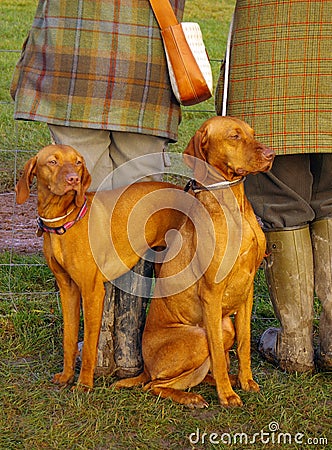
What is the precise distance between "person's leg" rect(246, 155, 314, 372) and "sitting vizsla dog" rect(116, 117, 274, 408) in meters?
0.29

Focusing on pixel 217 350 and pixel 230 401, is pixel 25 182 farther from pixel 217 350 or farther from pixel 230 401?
pixel 230 401

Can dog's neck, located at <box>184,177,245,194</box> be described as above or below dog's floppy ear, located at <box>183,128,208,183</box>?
below

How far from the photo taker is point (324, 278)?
3.74m

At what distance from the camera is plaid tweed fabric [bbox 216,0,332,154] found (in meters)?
3.45

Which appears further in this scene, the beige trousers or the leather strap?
the beige trousers

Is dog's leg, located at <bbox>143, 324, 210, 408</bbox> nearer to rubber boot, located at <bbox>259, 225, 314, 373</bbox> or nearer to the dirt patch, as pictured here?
rubber boot, located at <bbox>259, 225, 314, 373</bbox>

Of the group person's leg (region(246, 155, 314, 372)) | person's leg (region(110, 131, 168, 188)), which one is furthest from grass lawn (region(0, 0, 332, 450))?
person's leg (region(110, 131, 168, 188))

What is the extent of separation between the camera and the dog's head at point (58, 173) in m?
3.17

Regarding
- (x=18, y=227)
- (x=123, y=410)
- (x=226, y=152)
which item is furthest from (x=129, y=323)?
(x=18, y=227)

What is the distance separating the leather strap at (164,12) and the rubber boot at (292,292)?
1031 mm

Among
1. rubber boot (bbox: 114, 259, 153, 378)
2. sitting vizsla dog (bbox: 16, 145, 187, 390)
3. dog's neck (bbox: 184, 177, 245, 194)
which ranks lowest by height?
rubber boot (bbox: 114, 259, 153, 378)

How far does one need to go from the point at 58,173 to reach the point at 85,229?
0.28 metres

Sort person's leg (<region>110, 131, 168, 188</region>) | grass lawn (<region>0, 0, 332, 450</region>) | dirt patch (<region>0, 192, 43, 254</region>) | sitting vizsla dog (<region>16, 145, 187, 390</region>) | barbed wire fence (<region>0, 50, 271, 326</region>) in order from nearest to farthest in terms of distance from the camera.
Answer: grass lawn (<region>0, 0, 332, 450</region>)
sitting vizsla dog (<region>16, 145, 187, 390</region>)
person's leg (<region>110, 131, 168, 188</region>)
barbed wire fence (<region>0, 50, 271, 326</region>)
dirt patch (<region>0, 192, 43, 254</region>)

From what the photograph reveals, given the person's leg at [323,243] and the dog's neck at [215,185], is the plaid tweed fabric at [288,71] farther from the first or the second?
the dog's neck at [215,185]
